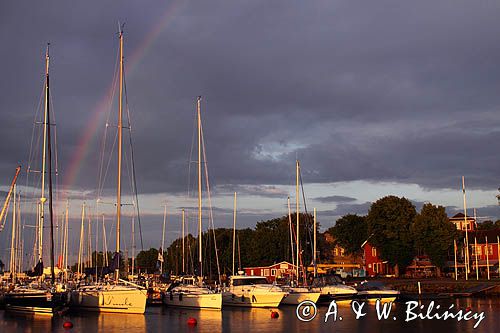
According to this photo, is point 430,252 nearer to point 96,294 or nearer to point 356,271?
point 356,271

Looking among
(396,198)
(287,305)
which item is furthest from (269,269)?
(287,305)

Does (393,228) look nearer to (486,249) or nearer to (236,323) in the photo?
(486,249)

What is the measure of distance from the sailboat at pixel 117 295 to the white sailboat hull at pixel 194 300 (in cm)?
721

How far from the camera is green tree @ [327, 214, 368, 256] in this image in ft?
489

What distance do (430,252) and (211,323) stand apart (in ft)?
243

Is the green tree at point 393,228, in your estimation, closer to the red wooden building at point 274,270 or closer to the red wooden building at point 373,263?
the red wooden building at point 373,263

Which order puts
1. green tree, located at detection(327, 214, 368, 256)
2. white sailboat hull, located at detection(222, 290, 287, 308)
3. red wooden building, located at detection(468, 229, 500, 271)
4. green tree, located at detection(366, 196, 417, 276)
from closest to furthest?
1. white sailboat hull, located at detection(222, 290, 287, 308)
2. green tree, located at detection(366, 196, 417, 276)
3. red wooden building, located at detection(468, 229, 500, 271)
4. green tree, located at detection(327, 214, 368, 256)

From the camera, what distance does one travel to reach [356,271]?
125438 mm

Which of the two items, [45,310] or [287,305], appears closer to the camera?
[45,310]
